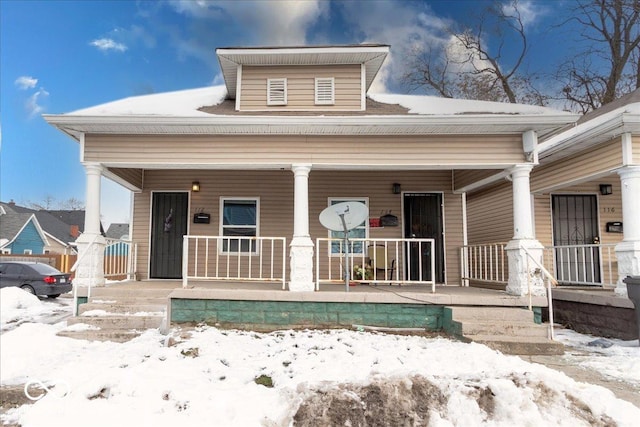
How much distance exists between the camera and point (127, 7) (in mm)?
17562

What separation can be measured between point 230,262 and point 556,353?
5611mm

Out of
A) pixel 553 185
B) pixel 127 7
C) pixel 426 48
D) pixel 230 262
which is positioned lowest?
pixel 230 262

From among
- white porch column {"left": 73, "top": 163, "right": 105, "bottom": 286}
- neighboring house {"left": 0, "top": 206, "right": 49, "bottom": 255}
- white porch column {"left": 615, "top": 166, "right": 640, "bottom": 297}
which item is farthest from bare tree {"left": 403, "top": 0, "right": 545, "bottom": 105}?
neighboring house {"left": 0, "top": 206, "right": 49, "bottom": 255}

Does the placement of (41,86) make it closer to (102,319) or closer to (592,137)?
(102,319)

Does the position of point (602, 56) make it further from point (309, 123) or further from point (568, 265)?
point (309, 123)

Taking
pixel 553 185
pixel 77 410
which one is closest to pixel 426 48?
pixel 553 185

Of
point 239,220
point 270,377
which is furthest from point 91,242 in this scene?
point 270,377

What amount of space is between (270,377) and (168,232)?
5.12m

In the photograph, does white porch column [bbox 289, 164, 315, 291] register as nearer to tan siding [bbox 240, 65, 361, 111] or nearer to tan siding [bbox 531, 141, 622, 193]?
tan siding [bbox 240, 65, 361, 111]

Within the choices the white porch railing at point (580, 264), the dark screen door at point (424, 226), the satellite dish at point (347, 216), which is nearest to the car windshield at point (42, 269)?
the satellite dish at point (347, 216)

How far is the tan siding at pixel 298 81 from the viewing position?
7547 millimetres

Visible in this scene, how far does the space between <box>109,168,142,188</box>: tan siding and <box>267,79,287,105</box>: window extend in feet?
9.68

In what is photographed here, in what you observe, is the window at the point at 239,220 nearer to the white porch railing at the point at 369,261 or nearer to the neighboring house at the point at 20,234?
the white porch railing at the point at 369,261

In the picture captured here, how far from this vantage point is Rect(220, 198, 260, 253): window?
7930mm
